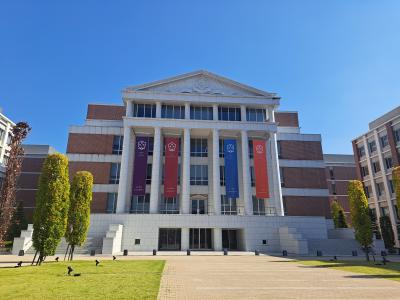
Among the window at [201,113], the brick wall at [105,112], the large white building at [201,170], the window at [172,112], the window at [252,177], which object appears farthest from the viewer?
the brick wall at [105,112]

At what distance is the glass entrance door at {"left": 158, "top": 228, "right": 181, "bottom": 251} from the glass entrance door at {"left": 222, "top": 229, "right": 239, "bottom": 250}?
6730 mm

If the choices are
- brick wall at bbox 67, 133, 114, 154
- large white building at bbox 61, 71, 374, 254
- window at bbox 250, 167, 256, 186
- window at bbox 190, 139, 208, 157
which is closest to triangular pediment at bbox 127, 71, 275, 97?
large white building at bbox 61, 71, 374, 254

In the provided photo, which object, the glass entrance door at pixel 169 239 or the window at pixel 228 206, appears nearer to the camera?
the glass entrance door at pixel 169 239

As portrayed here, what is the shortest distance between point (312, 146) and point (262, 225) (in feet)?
59.2

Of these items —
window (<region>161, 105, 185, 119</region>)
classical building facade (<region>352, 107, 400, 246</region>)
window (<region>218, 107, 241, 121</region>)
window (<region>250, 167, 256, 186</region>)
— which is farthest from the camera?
classical building facade (<region>352, 107, 400, 246</region>)

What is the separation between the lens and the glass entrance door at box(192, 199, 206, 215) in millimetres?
42938

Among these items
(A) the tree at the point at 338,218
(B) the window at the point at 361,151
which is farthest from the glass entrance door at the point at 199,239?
(B) the window at the point at 361,151

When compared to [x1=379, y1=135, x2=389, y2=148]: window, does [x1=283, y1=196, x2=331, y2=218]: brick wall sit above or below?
below

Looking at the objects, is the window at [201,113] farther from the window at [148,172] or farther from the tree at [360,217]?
the tree at [360,217]

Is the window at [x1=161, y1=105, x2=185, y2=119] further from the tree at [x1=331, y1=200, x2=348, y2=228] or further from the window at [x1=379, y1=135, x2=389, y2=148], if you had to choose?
the window at [x1=379, y1=135, x2=389, y2=148]

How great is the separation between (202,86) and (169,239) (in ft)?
82.5

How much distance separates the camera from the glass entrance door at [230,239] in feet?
132

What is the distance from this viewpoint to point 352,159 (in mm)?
71375

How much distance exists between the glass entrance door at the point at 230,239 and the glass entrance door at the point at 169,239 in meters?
6.73
